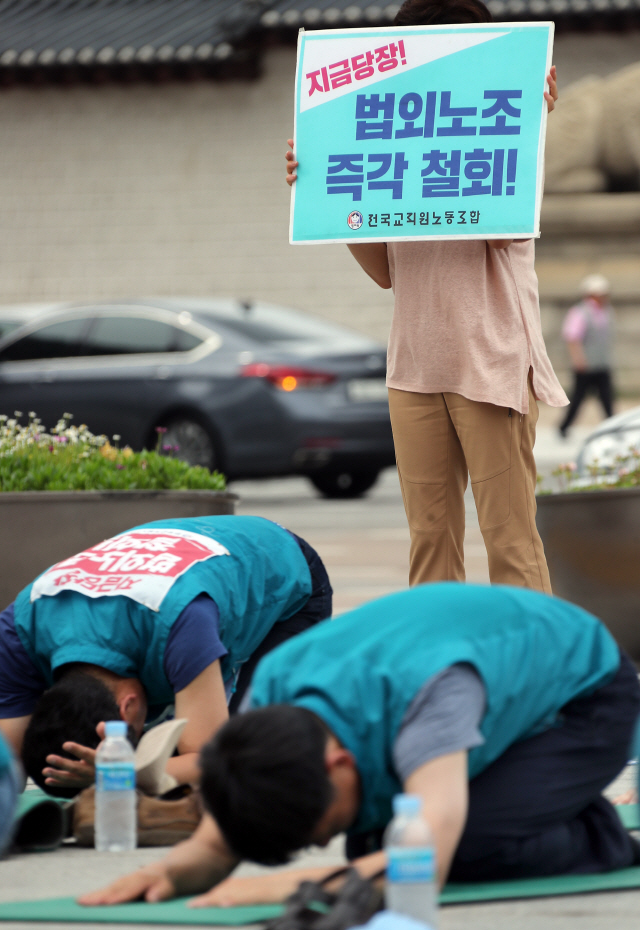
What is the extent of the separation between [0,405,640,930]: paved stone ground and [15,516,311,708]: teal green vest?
46cm

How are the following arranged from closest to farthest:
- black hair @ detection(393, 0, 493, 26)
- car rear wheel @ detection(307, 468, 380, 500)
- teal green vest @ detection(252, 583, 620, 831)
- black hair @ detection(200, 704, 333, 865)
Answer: black hair @ detection(200, 704, 333, 865), teal green vest @ detection(252, 583, 620, 831), black hair @ detection(393, 0, 493, 26), car rear wheel @ detection(307, 468, 380, 500)

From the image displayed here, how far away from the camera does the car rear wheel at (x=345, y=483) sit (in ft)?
43.6

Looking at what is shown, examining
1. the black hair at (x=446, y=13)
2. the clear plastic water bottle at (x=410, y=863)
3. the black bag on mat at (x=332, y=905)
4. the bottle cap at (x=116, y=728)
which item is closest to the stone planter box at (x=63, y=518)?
the black hair at (x=446, y=13)

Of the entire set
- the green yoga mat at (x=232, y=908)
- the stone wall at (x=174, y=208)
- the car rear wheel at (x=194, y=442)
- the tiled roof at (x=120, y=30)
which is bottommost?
the green yoga mat at (x=232, y=908)

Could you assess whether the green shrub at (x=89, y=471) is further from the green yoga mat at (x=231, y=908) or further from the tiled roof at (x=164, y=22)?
the tiled roof at (x=164, y=22)

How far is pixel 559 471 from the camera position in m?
6.40

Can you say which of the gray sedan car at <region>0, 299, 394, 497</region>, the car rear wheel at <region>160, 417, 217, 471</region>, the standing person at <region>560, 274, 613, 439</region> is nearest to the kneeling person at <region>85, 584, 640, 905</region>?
the gray sedan car at <region>0, 299, 394, 497</region>

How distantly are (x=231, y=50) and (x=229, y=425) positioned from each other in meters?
11.0

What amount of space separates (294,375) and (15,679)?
331 inches

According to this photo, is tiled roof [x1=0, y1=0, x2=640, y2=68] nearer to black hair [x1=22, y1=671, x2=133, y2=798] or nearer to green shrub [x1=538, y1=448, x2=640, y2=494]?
green shrub [x1=538, y1=448, x2=640, y2=494]

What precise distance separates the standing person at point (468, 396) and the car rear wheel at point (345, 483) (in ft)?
28.0

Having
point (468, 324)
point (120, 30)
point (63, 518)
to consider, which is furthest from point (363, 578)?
point (120, 30)

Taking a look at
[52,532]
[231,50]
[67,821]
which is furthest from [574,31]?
[67,821]

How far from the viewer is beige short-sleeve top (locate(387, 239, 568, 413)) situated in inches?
178
